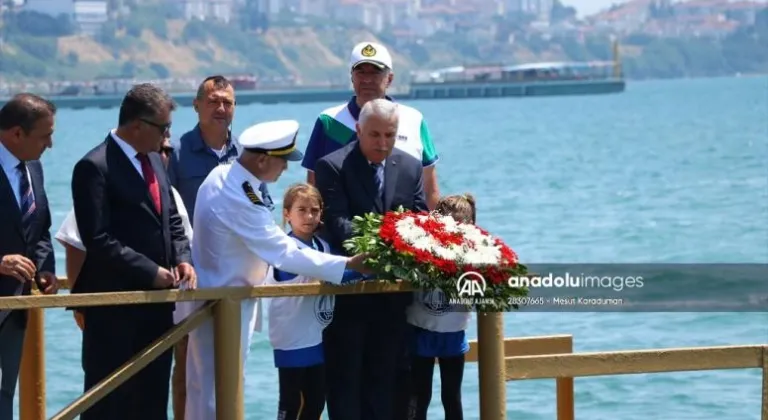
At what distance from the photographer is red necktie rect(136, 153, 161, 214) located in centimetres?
635

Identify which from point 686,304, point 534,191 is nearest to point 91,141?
point 534,191

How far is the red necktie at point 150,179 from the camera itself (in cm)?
635

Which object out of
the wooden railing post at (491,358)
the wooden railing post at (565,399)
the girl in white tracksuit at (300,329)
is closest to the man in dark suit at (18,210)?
the girl in white tracksuit at (300,329)

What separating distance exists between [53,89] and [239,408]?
168030mm

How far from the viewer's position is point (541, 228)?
32719 millimetres

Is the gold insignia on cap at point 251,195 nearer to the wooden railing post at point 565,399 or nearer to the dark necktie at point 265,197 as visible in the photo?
the dark necktie at point 265,197

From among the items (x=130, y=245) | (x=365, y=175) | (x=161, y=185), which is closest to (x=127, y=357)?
(x=130, y=245)

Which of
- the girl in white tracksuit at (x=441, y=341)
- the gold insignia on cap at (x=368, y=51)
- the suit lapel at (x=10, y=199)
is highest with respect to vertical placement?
the gold insignia on cap at (x=368, y=51)

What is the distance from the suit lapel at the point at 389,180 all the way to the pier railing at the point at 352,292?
697 mm

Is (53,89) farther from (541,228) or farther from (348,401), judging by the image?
(348,401)

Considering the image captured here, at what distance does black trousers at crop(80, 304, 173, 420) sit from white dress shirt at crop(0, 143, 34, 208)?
23.0 inches

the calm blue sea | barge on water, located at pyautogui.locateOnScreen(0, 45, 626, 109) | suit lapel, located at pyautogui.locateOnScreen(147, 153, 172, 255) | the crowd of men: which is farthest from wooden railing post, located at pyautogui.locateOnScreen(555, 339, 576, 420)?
barge on water, located at pyautogui.locateOnScreen(0, 45, 626, 109)

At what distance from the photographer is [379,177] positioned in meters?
6.84

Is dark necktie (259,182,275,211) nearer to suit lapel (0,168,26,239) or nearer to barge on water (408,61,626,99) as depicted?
suit lapel (0,168,26,239)
